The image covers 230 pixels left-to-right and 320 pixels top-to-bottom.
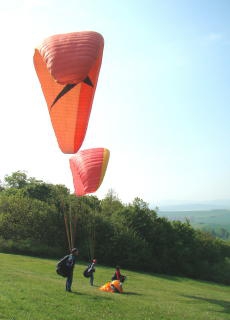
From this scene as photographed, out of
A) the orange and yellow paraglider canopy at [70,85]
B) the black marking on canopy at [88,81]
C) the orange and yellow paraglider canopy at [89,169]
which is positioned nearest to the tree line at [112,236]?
the orange and yellow paraglider canopy at [89,169]

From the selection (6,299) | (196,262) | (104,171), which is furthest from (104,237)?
(6,299)

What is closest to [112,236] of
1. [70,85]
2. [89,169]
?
[89,169]

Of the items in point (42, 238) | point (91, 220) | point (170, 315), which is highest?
point (91, 220)

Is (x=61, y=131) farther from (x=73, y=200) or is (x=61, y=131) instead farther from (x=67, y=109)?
(x=73, y=200)

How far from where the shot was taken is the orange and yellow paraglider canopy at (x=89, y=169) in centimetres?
1795

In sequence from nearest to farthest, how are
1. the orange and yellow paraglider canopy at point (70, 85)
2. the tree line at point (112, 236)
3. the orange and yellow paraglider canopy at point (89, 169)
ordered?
the orange and yellow paraglider canopy at point (70, 85) < the orange and yellow paraglider canopy at point (89, 169) < the tree line at point (112, 236)

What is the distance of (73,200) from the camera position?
46.8 metres

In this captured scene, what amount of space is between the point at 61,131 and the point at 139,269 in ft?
109

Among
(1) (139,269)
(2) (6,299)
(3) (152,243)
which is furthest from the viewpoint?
(3) (152,243)

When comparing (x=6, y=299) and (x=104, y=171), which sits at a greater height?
(x=104, y=171)

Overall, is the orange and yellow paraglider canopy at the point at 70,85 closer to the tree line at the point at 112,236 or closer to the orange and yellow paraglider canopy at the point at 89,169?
the orange and yellow paraglider canopy at the point at 89,169

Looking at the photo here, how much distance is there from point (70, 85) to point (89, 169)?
4.73 metres

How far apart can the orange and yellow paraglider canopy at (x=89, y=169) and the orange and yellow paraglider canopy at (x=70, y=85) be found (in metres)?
2.57

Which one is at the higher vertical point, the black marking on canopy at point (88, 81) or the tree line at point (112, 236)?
the black marking on canopy at point (88, 81)
